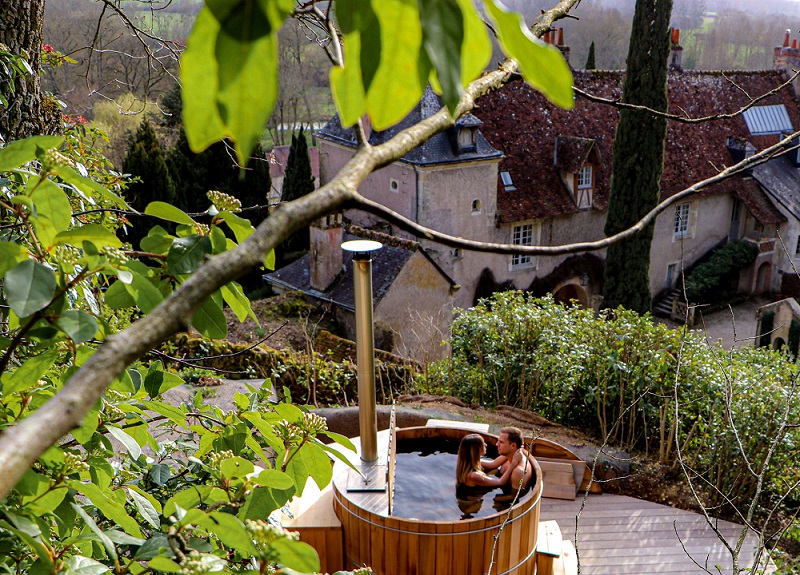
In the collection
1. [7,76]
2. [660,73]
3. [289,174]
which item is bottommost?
[289,174]

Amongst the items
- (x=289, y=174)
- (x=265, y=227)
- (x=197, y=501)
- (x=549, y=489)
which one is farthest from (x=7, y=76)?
(x=289, y=174)

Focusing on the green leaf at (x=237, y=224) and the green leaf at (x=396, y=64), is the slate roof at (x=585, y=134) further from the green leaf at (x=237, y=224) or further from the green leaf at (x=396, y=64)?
the green leaf at (x=396, y=64)

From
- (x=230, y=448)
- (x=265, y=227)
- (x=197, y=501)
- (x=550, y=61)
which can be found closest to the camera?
(x=550, y=61)

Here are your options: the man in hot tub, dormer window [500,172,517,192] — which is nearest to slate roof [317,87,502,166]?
dormer window [500,172,517,192]

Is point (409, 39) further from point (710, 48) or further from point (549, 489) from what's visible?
point (710, 48)

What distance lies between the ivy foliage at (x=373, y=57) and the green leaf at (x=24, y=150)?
77cm

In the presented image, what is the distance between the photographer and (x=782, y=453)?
7055 millimetres

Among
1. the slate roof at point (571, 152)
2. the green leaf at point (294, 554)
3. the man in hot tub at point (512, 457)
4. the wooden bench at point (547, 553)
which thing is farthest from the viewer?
the slate roof at point (571, 152)

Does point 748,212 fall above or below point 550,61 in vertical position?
below

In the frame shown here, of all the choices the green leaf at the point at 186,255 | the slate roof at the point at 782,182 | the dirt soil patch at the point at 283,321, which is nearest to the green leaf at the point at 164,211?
the green leaf at the point at 186,255

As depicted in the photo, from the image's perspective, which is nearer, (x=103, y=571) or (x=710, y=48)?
(x=103, y=571)

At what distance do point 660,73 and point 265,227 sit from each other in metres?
17.1

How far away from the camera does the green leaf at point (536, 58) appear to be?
0.45 meters

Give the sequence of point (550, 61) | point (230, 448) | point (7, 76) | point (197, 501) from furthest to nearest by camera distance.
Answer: point (7, 76) → point (230, 448) → point (197, 501) → point (550, 61)
